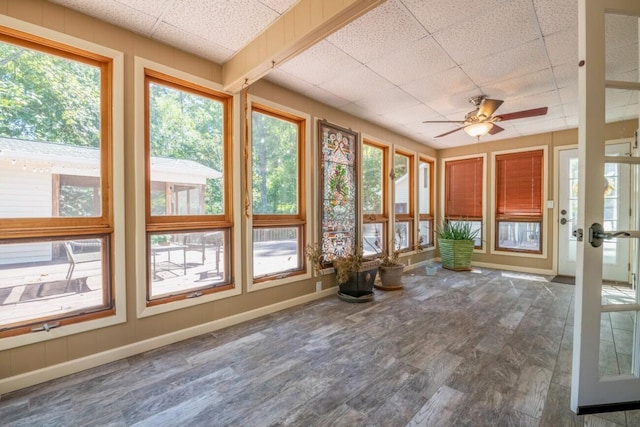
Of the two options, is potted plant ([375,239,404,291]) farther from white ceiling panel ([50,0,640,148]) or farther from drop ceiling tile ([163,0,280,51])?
drop ceiling tile ([163,0,280,51])

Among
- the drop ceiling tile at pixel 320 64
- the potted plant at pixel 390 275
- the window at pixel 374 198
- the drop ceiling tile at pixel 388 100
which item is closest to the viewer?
the drop ceiling tile at pixel 320 64

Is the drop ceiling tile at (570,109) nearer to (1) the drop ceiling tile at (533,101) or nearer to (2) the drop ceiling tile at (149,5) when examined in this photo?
(1) the drop ceiling tile at (533,101)

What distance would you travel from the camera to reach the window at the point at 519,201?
516 cm

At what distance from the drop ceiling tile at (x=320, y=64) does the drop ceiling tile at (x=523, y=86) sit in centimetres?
170

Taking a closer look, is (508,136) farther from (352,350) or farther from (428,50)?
(352,350)

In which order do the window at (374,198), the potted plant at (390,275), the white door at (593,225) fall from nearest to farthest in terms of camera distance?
the white door at (593,225), the potted plant at (390,275), the window at (374,198)

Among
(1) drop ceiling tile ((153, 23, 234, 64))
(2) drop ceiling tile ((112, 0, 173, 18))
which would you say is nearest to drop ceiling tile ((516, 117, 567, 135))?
(1) drop ceiling tile ((153, 23, 234, 64))

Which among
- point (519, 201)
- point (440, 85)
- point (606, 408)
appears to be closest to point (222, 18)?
point (440, 85)

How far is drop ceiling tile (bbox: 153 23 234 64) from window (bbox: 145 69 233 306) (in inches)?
11.1

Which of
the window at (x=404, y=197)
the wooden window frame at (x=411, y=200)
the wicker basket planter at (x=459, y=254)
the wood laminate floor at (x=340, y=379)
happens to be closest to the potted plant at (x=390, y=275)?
the wood laminate floor at (x=340, y=379)

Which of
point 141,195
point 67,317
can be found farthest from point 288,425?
point 141,195

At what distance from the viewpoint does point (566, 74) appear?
9.63ft

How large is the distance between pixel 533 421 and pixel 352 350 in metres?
1.18

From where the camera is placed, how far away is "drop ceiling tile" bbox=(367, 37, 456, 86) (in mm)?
2477
